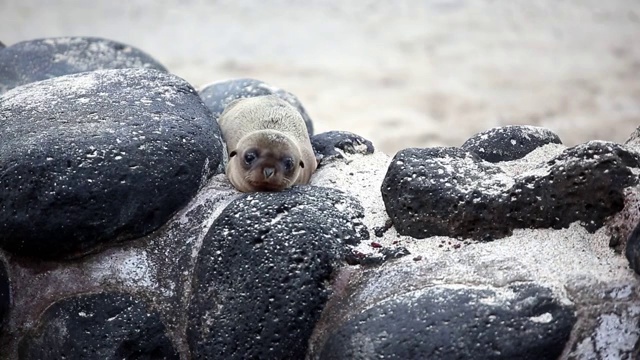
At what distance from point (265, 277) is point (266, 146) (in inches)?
33.2

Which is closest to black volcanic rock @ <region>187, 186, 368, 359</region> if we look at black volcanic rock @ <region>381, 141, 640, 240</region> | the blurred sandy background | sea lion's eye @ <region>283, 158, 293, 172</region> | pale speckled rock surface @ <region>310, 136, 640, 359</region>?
pale speckled rock surface @ <region>310, 136, 640, 359</region>

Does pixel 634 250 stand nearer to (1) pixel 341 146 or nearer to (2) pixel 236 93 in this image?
(1) pixel 341 146

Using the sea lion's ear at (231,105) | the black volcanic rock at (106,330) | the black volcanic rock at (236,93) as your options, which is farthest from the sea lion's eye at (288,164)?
the black volcanic rock at (236,93)

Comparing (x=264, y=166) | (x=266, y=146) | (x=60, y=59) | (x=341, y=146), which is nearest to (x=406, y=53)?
(x=60, y=59)

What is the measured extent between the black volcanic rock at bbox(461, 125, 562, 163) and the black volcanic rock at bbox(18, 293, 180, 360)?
139 cm

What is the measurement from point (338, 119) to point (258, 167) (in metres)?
4.74

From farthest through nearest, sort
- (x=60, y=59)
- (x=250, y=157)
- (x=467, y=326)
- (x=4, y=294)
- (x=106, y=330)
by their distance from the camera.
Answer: (x=60, y=59) < (x=250, y=157) < (x=4, y=294) < (x=106, y=330) < (x=467, y=326)

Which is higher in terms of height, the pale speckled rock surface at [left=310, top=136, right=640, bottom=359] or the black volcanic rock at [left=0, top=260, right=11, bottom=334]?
the pale speckled rock surface at [left=310, top=136, right=640, bottom=359]

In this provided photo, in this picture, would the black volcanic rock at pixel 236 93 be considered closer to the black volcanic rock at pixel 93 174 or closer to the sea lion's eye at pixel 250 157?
the sea lion's eye at pixel 250 157

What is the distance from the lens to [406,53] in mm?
A: 10062

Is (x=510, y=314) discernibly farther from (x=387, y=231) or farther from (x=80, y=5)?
(x=80, y=5)

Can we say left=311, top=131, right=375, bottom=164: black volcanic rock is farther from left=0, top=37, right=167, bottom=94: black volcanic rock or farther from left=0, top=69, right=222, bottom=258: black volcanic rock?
left=0, top=37, right=167, bottom=94: black volcanic rock

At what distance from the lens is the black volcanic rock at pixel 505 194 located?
10.3 feet

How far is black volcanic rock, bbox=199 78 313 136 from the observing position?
16.6 ft
